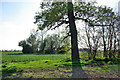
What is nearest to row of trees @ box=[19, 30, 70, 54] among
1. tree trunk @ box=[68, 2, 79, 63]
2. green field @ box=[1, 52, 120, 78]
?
green field @ box=[1, 52, 120, 78]

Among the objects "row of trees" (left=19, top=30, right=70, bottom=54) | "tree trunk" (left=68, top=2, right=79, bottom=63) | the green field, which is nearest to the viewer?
the green field

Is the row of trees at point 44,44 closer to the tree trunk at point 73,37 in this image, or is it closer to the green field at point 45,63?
the green field at point 45,63

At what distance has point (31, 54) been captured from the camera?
542 cm

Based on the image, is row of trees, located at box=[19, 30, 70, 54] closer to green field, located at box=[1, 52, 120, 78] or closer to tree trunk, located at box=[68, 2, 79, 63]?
green field, located at box=[1, 52, 120, 78]

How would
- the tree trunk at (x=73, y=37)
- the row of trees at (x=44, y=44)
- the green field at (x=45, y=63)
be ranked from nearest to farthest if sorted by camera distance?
1. the green field at (x=45, y=63)
2. the tree trunk at (x=73, y=37)
3. the row of trees at (x=44, y=44)

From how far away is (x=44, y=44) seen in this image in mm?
5703

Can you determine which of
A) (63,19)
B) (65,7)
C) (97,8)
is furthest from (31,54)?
(97,8)

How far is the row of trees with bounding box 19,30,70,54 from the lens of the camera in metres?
5.18

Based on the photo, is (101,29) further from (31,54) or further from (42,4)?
(31,54)

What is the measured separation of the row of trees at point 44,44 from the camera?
5.18 metres

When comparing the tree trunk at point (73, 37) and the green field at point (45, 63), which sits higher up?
the tree trunk at point (73, 37)

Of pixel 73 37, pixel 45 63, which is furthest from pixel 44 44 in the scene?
pixel 73 37

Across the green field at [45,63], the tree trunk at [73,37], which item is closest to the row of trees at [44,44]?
the green field at [45,63]

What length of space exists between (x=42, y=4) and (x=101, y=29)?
11.3 ft
